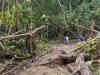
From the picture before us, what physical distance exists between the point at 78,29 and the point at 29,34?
158 inches

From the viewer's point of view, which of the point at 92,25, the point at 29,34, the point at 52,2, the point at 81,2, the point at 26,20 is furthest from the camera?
the point at 81,2

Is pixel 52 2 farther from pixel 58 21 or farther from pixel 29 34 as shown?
pixel 29 34

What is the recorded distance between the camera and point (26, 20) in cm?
948

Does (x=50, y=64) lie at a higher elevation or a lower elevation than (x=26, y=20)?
lower

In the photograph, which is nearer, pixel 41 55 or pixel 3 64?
pixel 3 64

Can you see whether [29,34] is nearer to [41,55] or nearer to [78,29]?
[41,55]

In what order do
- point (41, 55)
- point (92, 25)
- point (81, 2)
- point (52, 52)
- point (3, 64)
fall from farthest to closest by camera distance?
1. point (81, 2)
2. point (92, 25)
3. point (52, 52)
4. point (41, 55)
5. point (3, 64)

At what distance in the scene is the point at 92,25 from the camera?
34.0 ft

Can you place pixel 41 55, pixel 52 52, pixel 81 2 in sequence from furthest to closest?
1. pixel 81 2
2. pixel 52 52
3. pixel 41 55

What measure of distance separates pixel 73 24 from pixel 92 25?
0.76 meters

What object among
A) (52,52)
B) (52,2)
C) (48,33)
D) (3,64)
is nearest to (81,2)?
(52,2)

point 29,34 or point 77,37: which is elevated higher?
point 29,34

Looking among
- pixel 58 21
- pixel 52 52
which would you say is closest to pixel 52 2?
pixel 58 21

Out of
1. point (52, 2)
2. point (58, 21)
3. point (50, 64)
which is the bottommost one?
point (50, 64)
